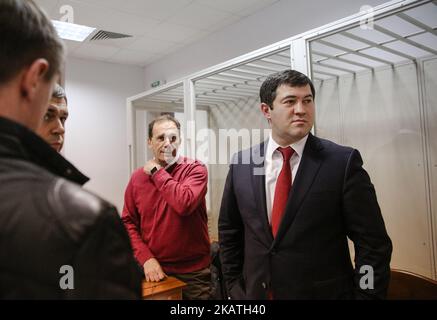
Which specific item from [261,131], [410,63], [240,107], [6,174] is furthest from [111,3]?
[6,174]

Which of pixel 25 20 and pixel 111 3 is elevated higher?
pixel 111 3

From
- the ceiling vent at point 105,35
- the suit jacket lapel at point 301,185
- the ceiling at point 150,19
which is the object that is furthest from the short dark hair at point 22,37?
the ceiling vent at point 105,35

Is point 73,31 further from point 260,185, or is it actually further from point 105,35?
point 260,185

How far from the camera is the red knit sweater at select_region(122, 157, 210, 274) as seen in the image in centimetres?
138

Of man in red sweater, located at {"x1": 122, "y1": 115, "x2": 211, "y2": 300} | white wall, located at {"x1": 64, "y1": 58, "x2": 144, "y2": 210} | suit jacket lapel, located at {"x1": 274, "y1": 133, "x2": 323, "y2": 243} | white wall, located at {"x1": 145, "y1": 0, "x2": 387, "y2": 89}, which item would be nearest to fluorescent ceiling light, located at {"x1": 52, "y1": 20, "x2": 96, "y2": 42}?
white wall, located at {"x1": 64, "y1": 58, "x2": 144, "y2": 210}

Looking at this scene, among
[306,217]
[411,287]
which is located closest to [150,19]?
[306,217]

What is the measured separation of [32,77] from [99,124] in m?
3.28

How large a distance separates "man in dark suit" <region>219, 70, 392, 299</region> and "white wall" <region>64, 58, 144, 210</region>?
2.67m

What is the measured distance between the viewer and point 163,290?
3.81ft
